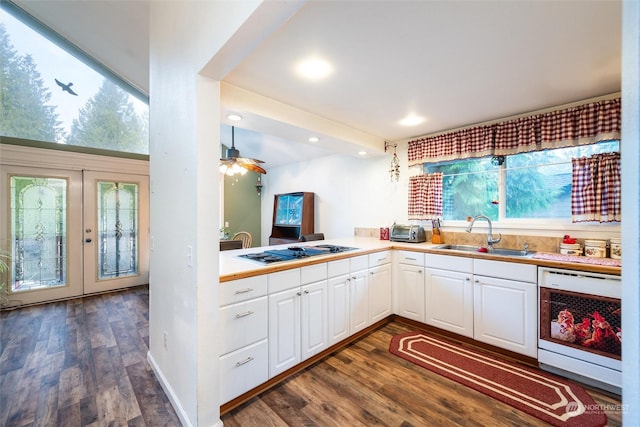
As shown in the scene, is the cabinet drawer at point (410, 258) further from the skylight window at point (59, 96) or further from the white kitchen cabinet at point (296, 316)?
the skylight window at point (59, 96)

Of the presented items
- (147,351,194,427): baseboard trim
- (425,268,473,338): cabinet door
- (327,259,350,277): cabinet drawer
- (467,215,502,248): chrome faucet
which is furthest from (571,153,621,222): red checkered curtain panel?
(147,351,194,427): baseboard trim

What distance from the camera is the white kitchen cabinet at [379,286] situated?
2.81m

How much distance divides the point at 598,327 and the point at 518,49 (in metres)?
2.03

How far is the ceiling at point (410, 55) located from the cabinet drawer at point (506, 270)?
1451 millimetres

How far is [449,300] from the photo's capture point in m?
2.66

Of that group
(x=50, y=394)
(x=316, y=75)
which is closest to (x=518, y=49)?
(x=316, y=75)

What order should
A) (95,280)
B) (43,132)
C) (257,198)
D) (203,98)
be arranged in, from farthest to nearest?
(257,198) → (95,280) → (43,132) → (203,98)

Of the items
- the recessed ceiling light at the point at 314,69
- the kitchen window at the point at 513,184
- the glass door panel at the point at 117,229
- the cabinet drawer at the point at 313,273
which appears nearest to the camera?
the recessed ceiling light at the point at 314,69

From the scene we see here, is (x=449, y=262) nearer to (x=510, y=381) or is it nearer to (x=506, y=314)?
(x=506, y=314)

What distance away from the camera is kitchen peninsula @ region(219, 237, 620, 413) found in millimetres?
1770

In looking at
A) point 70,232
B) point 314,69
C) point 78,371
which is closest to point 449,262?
point 314,69

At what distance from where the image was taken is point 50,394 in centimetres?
187

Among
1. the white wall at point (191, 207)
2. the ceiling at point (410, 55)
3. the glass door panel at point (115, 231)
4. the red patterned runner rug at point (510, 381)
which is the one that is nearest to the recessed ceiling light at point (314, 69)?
the ceiling at point (410, 55)

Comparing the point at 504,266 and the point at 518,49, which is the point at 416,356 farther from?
the point at 518,49
